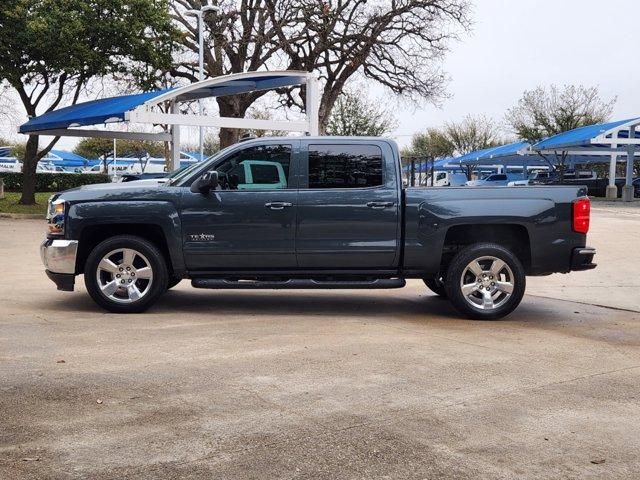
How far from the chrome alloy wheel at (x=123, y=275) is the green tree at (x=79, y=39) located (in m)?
17.1

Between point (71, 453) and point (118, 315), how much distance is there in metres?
4.15

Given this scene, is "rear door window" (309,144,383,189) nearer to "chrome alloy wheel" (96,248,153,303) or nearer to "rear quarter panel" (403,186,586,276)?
"rear quarter panel" (403,186,586,276)

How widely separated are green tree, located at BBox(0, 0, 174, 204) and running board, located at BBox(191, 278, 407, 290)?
17.7 meters

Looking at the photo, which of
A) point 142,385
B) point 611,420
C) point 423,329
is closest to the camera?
point 611,420

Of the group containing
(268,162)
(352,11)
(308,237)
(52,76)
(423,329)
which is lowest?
(423,329)

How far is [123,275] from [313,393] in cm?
373

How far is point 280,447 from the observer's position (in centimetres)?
407

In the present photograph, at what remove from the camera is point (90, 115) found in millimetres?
19359

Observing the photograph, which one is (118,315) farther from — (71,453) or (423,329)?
(71,453)

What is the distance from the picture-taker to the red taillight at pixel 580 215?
26.1ft

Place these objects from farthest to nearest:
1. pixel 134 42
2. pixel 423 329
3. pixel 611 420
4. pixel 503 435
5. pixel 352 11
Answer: pixel 352 11 → pixel 134 42 → pixel 423 329 → pixel 611 420 → pixel 503 435

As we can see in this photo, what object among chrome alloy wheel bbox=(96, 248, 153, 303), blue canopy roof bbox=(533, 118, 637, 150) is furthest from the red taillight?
blue canopy roof bbox=(533, 118, 637, 150)

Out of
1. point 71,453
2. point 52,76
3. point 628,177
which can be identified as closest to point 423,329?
point 71,453

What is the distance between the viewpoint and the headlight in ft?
26.4
